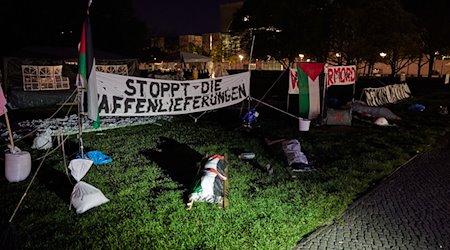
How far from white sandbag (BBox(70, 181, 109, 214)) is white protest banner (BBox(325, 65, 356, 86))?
29.4ft

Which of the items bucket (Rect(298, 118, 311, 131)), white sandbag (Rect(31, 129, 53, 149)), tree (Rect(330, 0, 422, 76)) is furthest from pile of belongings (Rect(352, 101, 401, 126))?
tree (Rect(330, 0, 422, 76))

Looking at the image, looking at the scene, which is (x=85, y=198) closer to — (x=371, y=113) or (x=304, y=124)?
(x=304, y=124)

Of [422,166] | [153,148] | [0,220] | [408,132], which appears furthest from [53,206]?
[408,132]

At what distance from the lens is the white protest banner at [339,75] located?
1248cm

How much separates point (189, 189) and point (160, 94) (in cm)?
279

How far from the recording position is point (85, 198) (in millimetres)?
5332

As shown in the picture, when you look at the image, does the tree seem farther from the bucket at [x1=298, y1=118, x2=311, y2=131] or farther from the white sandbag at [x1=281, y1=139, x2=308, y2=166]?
the white sandbag at [x1=281, y1=139, x2=308, y2=166]

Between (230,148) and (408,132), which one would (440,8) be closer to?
(408,132)

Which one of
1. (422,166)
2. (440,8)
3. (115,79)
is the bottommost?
(422,166)

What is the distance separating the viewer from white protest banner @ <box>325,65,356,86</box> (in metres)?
12.5

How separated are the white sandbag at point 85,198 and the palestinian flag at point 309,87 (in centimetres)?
787

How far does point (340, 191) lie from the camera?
20.8 ft

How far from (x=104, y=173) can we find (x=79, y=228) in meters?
2.22

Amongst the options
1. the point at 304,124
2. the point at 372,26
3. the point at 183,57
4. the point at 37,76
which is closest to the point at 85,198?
the point at 304,124
